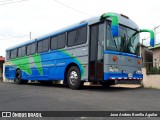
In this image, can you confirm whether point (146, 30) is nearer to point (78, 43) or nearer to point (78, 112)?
point (78, 43)

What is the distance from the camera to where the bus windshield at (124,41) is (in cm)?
1023

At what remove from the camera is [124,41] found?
35.4ft

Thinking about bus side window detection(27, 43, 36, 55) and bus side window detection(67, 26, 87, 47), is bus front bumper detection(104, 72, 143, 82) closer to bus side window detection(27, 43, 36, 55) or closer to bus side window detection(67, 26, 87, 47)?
bus side window detection(67, 26, 87, 47)

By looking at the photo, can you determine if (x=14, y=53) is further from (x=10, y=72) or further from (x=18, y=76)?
(x=18, y=76)

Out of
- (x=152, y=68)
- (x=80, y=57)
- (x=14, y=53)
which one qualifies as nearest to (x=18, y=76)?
(x=14, y=53)

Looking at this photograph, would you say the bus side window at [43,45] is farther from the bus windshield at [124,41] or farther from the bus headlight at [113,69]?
the bus headlight at [113,69]

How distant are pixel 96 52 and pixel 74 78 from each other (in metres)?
1.90

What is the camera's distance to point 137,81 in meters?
11.1

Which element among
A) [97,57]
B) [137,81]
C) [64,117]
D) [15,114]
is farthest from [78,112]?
[137,81]

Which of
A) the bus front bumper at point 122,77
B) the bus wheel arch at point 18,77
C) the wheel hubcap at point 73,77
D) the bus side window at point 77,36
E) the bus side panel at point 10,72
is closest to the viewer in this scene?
the bus front bumper at point 122,77

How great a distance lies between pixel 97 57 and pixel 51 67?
4.08 meters

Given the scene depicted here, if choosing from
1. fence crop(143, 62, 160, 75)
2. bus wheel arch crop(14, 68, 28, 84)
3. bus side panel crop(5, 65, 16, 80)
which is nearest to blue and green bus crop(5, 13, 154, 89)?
fence crop(143, 62, 160, 75)

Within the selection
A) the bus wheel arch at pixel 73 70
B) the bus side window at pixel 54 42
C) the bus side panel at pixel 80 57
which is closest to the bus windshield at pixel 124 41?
the bus side panel at pixel 80 57

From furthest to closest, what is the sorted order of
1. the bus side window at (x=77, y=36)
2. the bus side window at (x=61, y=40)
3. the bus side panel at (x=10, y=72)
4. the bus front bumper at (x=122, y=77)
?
the bus side panel at (x=10, y=72), the bus side window at (x=61, y=40), the bus side window at (x=77, y=36), the bus front bumper at (x=122, y=77)
